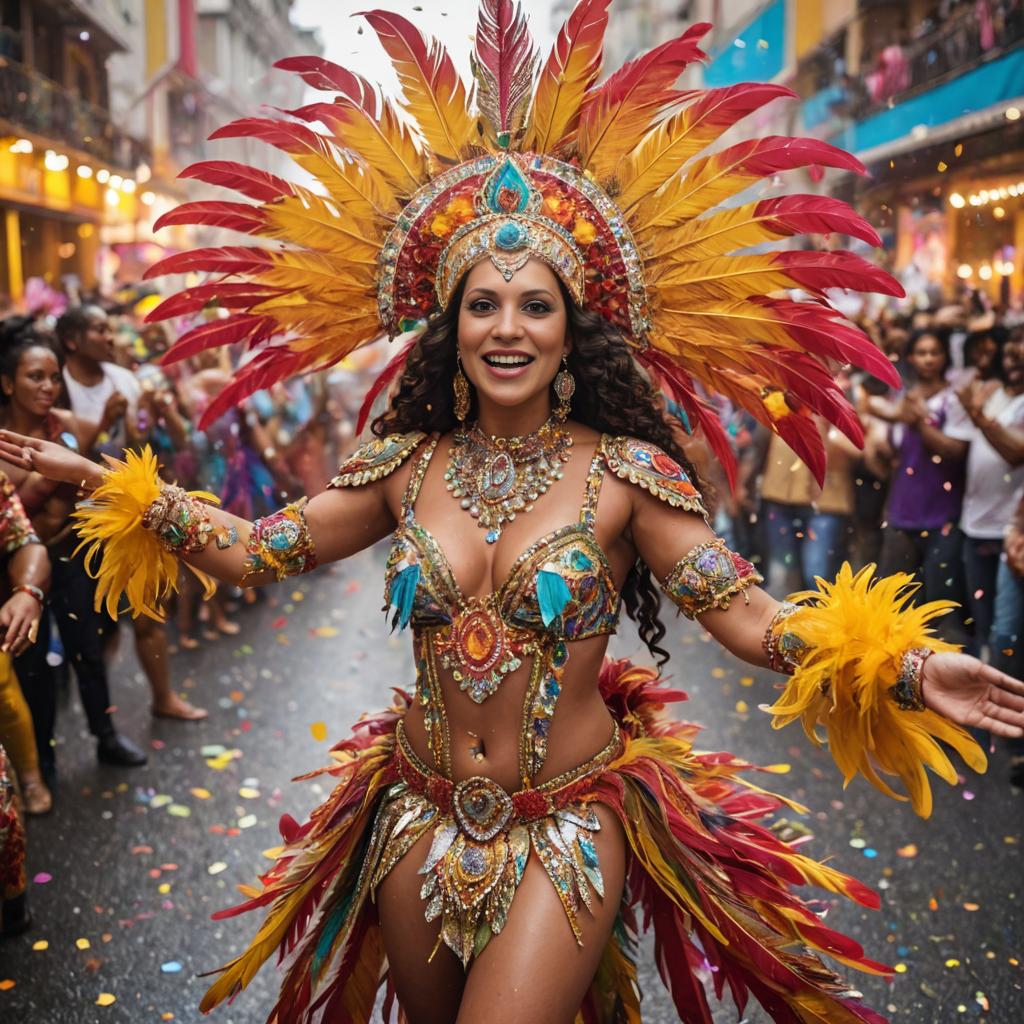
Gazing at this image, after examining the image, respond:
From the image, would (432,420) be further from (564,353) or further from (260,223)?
(260,223)

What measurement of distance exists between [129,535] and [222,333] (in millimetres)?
616

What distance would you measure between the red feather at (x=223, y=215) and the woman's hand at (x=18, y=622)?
1384 millimetres

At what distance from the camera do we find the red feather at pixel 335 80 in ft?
10.1

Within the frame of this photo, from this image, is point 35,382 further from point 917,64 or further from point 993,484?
point 917,64

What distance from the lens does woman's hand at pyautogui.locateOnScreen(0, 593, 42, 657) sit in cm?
381

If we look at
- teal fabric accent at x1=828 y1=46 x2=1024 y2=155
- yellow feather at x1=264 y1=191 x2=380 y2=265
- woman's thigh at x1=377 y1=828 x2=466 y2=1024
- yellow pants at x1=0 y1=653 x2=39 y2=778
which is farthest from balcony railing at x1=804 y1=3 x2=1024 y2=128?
woman's thigh at x1=377 y1=828 x2=466 y2=1024

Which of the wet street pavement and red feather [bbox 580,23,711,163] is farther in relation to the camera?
the wet street pavement

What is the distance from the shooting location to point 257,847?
513 centimetres

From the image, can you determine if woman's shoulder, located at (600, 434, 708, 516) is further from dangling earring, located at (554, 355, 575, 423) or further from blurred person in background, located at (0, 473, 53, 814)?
blurred person in background, located at (0, 473, 53, 814)

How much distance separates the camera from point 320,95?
3141 millimetres

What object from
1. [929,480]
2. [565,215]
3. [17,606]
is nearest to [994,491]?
[929,480]

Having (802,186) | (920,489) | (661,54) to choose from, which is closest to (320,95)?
(661,54)

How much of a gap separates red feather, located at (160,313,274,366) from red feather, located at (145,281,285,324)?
0.12 ft

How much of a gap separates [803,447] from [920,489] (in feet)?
12.6
